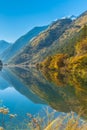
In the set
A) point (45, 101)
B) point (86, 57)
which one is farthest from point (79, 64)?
point (45, 101)

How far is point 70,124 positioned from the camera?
927cm

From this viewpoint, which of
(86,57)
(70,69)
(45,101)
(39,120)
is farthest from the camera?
(70,69)

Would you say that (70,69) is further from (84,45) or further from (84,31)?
(84,31)

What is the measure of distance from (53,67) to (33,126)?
145 metres

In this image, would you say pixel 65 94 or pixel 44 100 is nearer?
pixel 44 100

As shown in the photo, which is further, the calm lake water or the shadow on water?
the shadow on water

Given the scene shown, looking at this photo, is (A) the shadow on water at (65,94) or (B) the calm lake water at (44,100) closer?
(B) the calm lake water at (44,100)

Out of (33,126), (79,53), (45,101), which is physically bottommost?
Answer: (33,126)

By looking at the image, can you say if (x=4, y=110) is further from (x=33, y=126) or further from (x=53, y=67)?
(x=53, y=67)

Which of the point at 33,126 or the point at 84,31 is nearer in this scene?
the point at 33,126

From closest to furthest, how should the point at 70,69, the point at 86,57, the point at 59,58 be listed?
the point at 86,57
the point at 70,69
the point at 59,58

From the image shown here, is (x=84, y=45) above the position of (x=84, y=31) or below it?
below

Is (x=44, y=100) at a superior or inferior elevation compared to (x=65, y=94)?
inferior

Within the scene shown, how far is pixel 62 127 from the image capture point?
10141 millimetres
